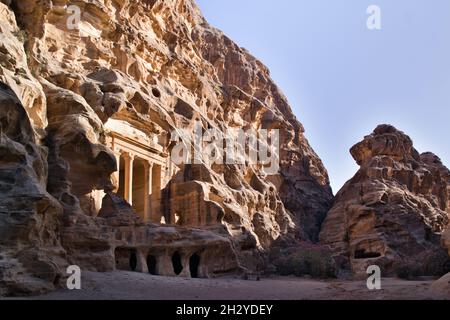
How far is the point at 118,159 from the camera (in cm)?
3719

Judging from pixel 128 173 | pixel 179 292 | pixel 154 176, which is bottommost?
pixel 179 292

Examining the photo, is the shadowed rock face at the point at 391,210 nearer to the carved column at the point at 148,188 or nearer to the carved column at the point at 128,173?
the carved column at the point at 148,188

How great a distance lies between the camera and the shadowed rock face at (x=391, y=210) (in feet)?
137

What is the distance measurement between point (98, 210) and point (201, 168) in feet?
40.6

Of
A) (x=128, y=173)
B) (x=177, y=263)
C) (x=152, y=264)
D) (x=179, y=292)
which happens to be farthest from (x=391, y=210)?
(x=179, y=292)

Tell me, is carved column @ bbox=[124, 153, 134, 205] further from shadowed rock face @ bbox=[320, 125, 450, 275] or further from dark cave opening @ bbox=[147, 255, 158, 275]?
shadowed rock face @ bbox=[320, 125, 450, 275]

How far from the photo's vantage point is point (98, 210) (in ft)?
99.8

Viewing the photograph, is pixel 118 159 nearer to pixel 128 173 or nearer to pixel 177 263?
pixel 128 173

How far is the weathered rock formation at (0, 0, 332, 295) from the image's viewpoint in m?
19.1

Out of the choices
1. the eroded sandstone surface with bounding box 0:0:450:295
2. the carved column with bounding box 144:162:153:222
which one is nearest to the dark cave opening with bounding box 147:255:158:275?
the eroded sandstone surface with bounding box 0:0:450:295

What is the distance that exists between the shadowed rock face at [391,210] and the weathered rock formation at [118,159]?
6.49m

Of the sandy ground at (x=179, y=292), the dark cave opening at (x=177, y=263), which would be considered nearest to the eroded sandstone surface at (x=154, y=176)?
the dark cave opening at (x=177, y=263)

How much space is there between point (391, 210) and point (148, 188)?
20.0 m
